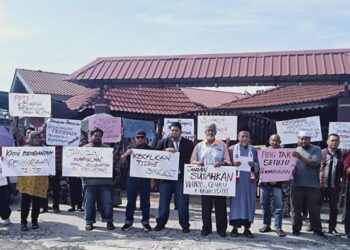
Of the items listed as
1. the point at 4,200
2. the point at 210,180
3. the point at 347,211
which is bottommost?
the point at 347,211

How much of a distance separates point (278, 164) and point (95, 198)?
3.19 m

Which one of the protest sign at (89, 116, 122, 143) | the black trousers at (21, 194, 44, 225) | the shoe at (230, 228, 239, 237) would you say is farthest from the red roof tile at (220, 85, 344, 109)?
the black trousers at (21, 194, 44, 225)

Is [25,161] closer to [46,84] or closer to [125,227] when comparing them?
[125,227]

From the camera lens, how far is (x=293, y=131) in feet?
28.4

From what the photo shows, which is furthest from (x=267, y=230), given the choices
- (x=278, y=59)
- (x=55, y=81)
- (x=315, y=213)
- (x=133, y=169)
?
(x=55, y=81)

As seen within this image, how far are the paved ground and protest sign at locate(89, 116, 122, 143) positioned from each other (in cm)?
210

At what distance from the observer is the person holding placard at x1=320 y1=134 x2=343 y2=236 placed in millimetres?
7398

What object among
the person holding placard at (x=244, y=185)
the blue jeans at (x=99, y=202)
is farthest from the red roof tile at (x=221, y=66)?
the blue jeans at (x=99, y=202)

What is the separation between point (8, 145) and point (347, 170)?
5881 mm

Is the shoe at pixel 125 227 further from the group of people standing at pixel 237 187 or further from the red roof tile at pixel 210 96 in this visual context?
the red roof tile at pixel 210 96

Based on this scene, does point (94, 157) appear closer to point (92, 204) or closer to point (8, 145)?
point (92, 204)

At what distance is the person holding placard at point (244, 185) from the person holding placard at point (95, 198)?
2.12 meters

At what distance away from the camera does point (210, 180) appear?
7035 mm

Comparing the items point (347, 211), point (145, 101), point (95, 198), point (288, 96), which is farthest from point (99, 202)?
point (288, 96)
